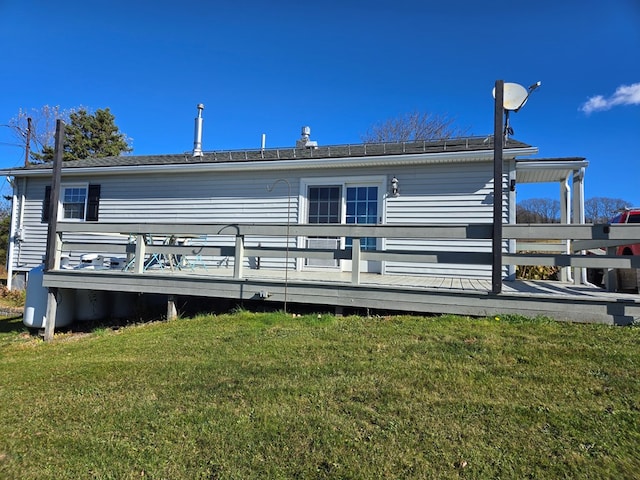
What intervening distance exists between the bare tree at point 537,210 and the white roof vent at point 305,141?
15434mm

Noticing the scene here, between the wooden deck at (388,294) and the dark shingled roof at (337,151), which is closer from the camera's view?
the wooden deck at (388,294)

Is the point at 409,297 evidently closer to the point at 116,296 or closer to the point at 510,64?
the point at 116,296

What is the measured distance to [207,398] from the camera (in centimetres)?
271

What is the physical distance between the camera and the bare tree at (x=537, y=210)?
2096cm

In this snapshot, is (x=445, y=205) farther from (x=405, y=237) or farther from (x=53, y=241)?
(x=53, y=241)

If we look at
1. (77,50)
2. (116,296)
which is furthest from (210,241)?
(77,50)

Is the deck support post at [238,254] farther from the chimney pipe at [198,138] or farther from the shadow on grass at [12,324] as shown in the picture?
the chimney pipe at [198,138]

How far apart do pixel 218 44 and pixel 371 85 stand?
6.78 meters

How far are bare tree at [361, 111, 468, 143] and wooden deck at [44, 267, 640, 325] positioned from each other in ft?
53.8

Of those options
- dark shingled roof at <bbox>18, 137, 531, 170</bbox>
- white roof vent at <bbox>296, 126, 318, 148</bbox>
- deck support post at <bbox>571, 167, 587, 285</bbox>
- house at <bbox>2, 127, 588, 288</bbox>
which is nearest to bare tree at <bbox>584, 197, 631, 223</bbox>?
house at <bbox>2, 127, 588, 288</bbox>

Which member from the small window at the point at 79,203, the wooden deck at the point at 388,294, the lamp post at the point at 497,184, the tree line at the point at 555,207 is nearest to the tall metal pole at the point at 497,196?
the lamp post at the point at 497,184

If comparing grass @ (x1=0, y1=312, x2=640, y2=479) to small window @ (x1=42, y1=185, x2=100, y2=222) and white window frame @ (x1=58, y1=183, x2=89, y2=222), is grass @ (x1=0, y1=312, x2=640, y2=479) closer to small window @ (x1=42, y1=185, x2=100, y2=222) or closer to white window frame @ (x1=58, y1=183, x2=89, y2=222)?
small window @ (x1=42, y1=185, x2=100, y2=222)

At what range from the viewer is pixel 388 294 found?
463 centimetres

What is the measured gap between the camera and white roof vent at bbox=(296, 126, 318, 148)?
382 inches
